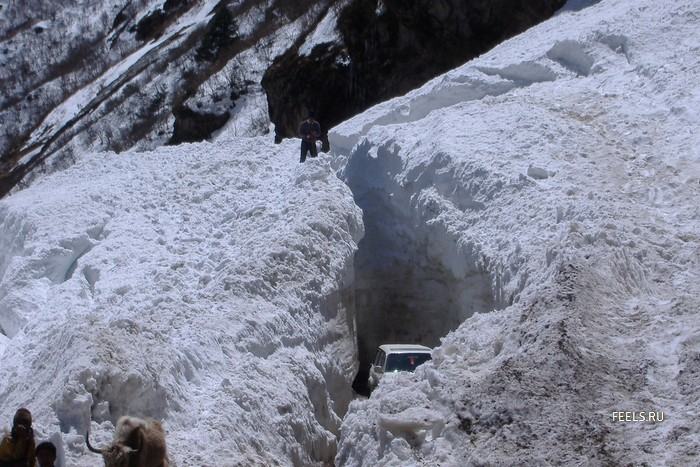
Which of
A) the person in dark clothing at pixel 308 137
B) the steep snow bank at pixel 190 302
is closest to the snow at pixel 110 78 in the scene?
the steep snow bank at pixel 190 302

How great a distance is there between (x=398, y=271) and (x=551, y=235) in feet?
15.6

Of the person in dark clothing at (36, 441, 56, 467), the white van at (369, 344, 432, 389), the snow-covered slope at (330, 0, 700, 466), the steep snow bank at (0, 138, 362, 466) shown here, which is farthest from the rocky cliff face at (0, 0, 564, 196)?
the person in dark clothing at (36, 441, 56, 467)

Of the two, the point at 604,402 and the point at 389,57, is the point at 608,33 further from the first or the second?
the point at 389,57

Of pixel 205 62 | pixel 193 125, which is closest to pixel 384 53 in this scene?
pixel 193 125

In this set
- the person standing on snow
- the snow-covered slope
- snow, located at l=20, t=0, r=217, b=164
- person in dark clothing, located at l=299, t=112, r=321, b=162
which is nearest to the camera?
the person standing on snow

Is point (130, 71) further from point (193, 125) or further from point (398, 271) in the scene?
point (398, 271)

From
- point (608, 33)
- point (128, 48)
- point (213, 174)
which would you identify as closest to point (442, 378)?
point (213, 174)

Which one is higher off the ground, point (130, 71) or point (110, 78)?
point (130, 71)

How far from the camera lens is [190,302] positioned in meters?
13.7

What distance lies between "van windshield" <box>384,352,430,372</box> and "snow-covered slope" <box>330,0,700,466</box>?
112cm

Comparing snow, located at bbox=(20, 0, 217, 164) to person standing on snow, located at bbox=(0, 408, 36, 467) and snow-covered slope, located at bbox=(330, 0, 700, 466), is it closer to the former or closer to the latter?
snow-covered slope, located at bbox=(330, 0, 700, 466)

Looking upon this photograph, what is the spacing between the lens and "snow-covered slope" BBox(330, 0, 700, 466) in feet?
30.9

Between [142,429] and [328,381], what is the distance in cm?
597

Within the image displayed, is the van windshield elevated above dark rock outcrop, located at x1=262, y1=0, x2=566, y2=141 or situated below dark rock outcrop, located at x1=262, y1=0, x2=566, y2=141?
below
